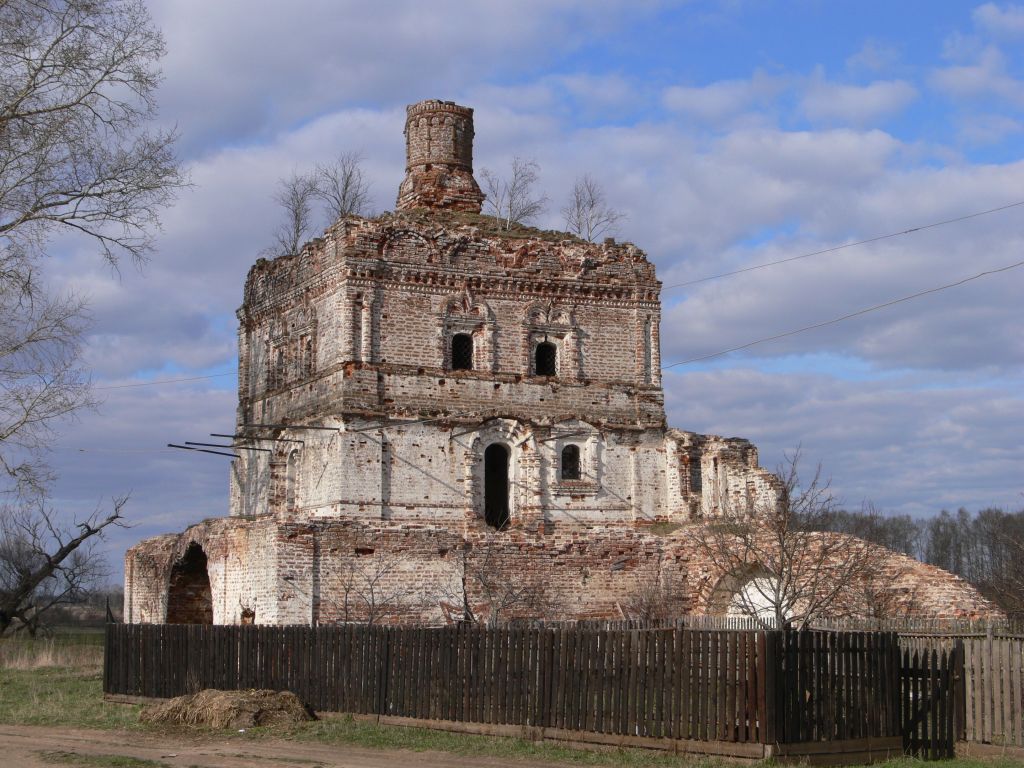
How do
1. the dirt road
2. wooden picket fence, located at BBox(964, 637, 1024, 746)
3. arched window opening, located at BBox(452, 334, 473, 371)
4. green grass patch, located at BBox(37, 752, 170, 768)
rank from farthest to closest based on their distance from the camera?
1. arched window opening, located at BBox(452, 334, 473, 371)
2. wooden picket fence, located at BBox(964, 637, 1024, 746)
3. the dirt road
4. green grass patch, located at BBox(37, 752, 170, 768)

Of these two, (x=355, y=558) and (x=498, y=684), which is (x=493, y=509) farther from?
(x=498, y=684)

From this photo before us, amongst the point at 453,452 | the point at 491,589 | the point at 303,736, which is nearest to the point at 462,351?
the point at 453,452

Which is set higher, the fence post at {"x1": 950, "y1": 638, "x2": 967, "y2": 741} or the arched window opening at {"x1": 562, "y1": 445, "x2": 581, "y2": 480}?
the arched window opening at {"x1": 562, "y1": 445, "x2": 581, "y2": 480}

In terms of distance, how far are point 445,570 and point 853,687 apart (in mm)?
12693

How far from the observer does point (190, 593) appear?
89.8 feet

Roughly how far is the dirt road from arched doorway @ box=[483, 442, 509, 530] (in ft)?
41.4

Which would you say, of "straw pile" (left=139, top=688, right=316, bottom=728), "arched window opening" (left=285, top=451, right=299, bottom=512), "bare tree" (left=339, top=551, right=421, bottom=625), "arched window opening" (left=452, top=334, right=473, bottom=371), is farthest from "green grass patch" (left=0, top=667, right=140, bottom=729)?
"arched window opening" (left=452, top=334, right=473, bottom=371)

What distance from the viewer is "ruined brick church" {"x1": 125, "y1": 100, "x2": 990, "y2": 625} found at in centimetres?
2439

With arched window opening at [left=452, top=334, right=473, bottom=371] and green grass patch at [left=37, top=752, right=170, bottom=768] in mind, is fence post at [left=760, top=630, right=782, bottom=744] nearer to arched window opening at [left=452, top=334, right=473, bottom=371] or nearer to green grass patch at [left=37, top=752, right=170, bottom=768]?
green grass patch at [left=37, top=752, right=170, bottom=768]

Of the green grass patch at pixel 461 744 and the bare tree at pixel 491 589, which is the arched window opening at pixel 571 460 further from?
the green grass patch at pixel 461 744

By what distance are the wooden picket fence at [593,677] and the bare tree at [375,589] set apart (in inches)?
234

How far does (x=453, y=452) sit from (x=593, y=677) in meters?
12.8

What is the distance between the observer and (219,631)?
1786 centimetres

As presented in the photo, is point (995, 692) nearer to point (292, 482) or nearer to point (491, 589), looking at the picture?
point (491, 589)
